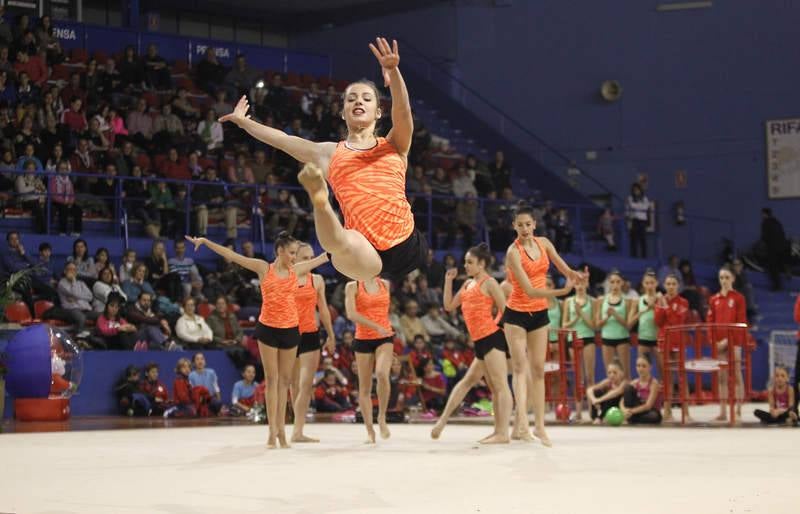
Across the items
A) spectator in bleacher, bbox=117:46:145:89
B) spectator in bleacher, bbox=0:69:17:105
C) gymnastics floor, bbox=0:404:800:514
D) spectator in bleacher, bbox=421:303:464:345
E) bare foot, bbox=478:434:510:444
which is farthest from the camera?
spectator in bleacher, bbox=117:46:145:89

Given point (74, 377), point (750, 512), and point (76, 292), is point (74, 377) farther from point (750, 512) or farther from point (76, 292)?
point (750, 512)

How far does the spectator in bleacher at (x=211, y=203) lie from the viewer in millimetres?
17547

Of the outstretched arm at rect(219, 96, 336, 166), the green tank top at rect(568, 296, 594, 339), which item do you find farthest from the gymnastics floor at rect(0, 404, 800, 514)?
the green tank top at rect(568, 296, 594, 339)

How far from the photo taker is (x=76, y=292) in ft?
49.7

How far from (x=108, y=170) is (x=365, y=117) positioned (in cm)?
1228

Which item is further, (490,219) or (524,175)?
(524,175)

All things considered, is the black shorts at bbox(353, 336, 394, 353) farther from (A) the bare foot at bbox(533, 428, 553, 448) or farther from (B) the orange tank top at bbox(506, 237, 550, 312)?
(A) the bare foot at bbox(533, 428, 553, 448)

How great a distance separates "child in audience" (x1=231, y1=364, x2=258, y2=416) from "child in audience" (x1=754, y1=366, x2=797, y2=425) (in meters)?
6.90

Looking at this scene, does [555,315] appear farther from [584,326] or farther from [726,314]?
[726,314]

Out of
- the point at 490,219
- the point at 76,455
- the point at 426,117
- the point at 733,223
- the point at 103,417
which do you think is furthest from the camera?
the point at 426,117

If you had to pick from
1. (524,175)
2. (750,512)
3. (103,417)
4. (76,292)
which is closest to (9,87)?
(76,292)

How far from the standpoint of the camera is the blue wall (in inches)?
944

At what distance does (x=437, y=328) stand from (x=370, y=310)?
716 centimetres

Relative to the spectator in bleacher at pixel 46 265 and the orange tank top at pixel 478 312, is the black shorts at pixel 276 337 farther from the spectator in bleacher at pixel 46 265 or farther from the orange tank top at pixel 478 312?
the spectator in bleacher at pixel 46 265
